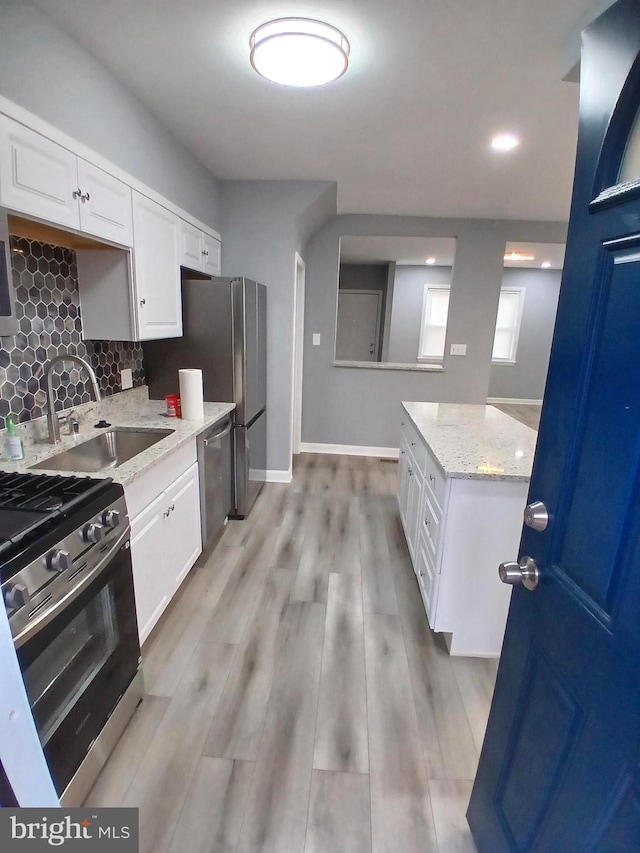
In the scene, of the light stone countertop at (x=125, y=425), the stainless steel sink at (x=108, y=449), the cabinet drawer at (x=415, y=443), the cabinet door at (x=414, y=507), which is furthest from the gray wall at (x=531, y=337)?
the stainless steel sink at (x=108, y=449)

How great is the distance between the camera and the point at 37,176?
1414mm

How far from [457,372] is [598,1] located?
3.24 m

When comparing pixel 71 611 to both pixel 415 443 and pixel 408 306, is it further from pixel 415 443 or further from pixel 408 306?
pixel 408 306

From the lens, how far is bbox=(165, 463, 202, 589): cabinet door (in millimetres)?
2023

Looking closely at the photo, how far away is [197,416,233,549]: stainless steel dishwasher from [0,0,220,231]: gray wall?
4.69 ft

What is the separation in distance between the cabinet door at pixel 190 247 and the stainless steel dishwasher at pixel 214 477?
1.07 metres

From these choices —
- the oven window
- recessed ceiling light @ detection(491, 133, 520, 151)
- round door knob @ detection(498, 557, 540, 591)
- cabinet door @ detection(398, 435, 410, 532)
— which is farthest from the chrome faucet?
recessed ceiling light @ detection(491, 133, 520, 151)

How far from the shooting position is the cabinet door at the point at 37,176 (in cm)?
130

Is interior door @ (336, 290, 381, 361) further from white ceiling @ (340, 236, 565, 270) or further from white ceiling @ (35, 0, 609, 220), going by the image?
white ceiling @ (35, 0, 609, 220)

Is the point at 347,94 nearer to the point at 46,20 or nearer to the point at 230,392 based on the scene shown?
the point at 46,20

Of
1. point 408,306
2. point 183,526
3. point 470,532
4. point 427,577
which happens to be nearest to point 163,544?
point 183,526

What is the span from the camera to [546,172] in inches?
112

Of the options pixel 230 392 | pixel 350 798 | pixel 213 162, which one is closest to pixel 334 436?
pixel 230 392

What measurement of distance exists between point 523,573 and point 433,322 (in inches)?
283
